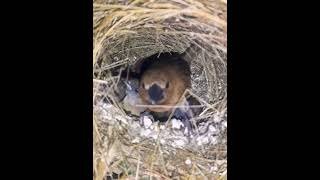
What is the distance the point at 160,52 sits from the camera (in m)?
2.71

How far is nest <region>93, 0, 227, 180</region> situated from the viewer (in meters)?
2.69

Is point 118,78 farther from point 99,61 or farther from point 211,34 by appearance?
point 211,34

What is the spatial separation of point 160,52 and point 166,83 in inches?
4.5

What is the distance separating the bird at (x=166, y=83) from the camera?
2.69m

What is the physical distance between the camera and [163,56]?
271 centimetres

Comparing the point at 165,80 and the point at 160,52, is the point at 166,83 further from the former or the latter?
the point at 160,52

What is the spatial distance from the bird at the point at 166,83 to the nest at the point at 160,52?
26 mm

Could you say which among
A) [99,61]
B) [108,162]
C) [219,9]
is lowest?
[108,162]

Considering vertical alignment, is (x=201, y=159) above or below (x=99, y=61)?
below

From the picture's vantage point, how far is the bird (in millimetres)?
2691

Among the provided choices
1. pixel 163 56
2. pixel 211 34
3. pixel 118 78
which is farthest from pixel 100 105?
pixel 211 34

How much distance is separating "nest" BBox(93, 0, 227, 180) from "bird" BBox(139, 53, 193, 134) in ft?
0.09

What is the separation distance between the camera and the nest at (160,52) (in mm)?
2691

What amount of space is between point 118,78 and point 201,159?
1.36 ft
